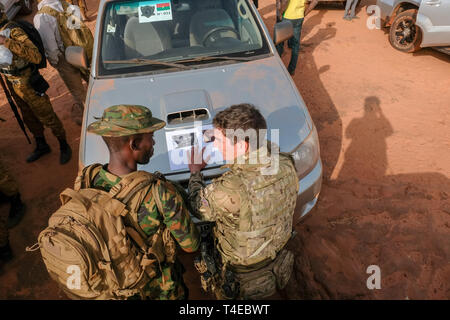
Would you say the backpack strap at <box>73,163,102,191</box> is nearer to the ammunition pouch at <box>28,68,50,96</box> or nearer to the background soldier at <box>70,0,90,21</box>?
the ammunition pouch at <box>28,68,50,96</box>

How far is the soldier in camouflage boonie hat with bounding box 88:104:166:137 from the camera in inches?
60.8

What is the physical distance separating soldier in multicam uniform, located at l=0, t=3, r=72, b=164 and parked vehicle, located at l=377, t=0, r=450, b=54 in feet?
20.4

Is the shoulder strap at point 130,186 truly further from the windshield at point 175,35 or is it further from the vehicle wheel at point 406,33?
the vehicle wheel at point 406,33

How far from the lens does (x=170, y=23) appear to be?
11.3ft

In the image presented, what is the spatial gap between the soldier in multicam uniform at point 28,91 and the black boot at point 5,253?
4.73 feet

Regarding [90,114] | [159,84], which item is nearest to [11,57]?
[90,114]

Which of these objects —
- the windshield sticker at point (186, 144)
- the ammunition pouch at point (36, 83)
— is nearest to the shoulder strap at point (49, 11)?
the ammunition pouch at point (36, 83)

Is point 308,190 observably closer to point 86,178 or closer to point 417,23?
point 86,178

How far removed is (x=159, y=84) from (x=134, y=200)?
5.18ft

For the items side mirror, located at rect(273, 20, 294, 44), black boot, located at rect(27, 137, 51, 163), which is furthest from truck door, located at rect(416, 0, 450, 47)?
black boot, located at rect(27, 137, 51, 163)

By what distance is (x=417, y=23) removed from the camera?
5.63m

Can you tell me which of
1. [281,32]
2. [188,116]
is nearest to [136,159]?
[188,116]
